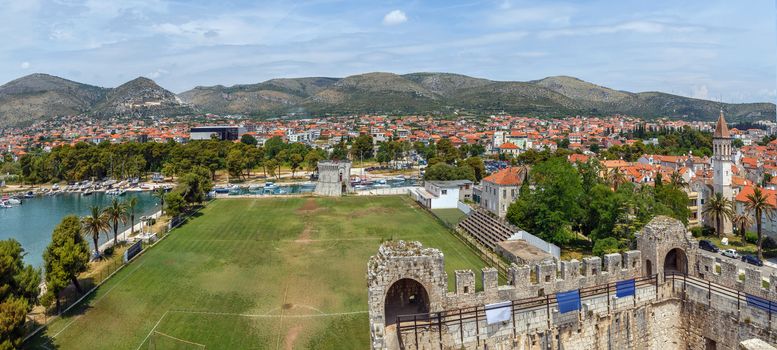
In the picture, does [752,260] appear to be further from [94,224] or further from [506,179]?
[94,224]

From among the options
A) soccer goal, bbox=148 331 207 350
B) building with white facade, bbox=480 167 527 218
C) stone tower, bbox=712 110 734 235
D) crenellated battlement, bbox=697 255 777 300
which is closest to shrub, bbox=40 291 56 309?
soccer goal, bbox=148 331 207 350

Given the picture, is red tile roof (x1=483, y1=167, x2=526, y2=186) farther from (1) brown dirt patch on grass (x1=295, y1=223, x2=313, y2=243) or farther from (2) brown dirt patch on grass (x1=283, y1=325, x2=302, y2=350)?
(2) brown dirt patch on grass (x1=283, y1=325, x2=302, y2=350)

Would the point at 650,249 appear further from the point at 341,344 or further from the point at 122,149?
the point at 122,149

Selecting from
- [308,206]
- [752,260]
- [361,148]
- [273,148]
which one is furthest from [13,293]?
[273,148]

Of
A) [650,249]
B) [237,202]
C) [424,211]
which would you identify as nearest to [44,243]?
[237,202]

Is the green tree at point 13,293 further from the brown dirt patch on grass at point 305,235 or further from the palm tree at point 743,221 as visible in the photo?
the palm tree at point 743,221

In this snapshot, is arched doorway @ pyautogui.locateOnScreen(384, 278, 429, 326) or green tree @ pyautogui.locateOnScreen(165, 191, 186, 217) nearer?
arched doorway @ pyautogui.locateOnScreen(384, 278, 429, 326)
